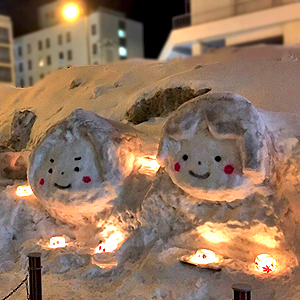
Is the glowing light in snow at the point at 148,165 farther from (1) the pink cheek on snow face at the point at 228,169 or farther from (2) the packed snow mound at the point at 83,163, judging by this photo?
(1) the pink cheek on snow face at the point at 228,169

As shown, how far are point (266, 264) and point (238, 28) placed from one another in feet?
8.45

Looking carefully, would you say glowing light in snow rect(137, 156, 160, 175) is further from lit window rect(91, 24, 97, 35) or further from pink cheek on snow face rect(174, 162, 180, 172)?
lit window rect(91, 24, 97, 35)

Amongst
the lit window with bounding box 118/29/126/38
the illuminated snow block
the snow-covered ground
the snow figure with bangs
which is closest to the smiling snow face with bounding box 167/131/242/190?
the snow figure with bangs

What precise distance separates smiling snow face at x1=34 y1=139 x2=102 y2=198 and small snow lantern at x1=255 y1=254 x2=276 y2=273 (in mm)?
2056

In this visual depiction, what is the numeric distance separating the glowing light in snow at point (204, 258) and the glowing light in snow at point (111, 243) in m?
1.04

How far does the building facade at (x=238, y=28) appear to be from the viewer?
2.51 m

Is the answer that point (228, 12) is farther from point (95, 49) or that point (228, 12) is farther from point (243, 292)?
point (243, 292)

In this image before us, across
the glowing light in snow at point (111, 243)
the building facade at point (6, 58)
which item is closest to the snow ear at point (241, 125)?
the glowing light in snow at point (111, 243)

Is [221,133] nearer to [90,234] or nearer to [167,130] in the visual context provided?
[167,130]

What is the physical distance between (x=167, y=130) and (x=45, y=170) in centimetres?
174

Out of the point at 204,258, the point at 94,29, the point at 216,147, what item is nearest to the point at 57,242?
the point at 204,258

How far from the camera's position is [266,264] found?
3949mm

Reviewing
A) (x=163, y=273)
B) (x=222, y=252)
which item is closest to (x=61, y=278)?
(x=163, y=273)

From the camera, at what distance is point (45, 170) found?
479cm
